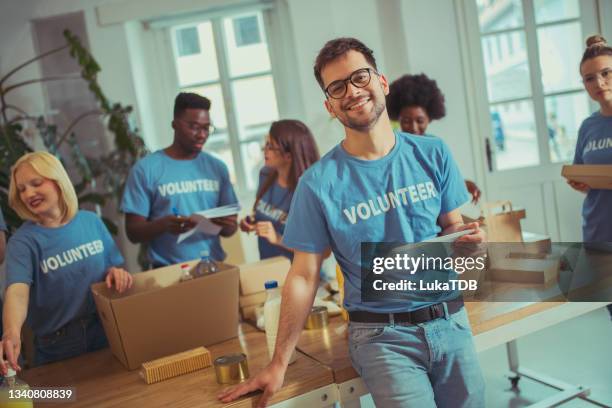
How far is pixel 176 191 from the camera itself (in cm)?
274

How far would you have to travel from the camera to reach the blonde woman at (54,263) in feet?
6.48

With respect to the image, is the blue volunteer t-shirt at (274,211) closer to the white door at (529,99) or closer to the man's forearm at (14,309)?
the man's forearm at (14,309)

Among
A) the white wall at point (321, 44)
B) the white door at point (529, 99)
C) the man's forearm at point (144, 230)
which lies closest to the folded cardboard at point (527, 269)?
the man's forearm at point (144, 230)

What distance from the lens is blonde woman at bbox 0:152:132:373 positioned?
6.48 ft

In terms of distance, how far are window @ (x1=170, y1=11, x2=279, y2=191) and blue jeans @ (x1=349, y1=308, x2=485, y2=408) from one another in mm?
3564

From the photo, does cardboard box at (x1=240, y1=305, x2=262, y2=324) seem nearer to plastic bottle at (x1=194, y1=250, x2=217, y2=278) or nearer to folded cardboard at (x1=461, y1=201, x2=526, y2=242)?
plastic bottle at (x1=194, y1=250, x2=217, y2=278)

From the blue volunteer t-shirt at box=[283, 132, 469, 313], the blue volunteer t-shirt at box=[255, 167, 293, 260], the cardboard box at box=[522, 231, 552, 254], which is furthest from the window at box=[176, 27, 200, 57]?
the blue volunteer t-shirt at box=[283, 132, 469, 313]

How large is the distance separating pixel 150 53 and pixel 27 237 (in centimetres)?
320

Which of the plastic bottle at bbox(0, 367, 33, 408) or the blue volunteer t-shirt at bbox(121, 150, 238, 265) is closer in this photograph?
the plastic bottle at bbox(0, 367, 33, 408)

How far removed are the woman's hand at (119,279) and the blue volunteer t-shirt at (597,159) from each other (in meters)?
1.77

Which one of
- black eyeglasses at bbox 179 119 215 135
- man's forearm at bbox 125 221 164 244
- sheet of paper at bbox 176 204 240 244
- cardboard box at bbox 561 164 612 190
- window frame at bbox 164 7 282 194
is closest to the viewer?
cardboard box at bbox 561 164 612 190

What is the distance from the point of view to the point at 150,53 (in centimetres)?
488

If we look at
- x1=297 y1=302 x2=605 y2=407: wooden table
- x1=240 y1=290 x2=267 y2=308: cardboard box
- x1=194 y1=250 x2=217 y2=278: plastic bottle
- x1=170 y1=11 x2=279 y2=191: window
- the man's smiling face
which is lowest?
x1=297 y1=302 x2=605 y2=407: wooden table

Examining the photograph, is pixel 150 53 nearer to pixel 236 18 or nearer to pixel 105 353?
pixel 236 18
